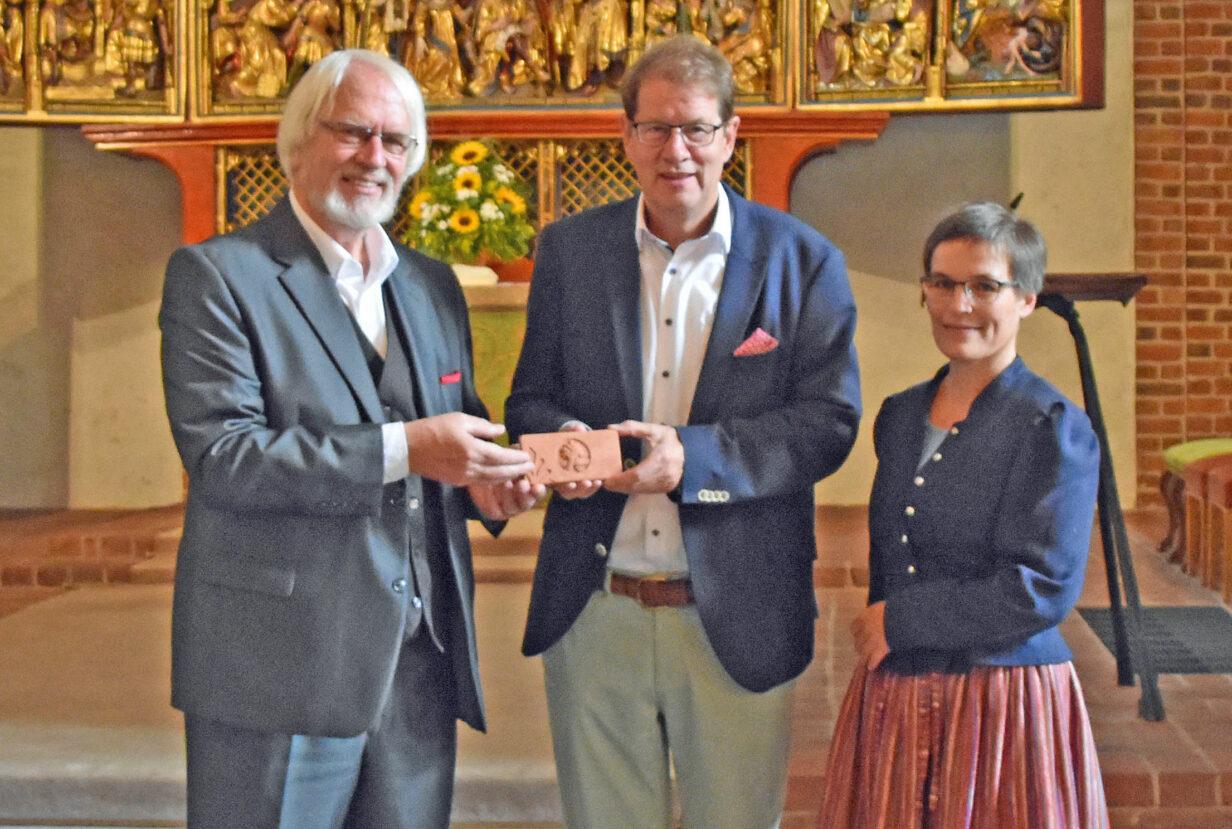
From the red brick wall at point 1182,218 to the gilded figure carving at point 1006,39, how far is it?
1541mm

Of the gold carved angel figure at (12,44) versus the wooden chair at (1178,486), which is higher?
the gold carved angel figure at (12,44)

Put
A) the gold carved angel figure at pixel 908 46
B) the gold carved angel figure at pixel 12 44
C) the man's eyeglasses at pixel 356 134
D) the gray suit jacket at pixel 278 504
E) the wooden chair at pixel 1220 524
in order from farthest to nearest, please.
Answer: the gold carved angel figure at pixel 12 44
the gold carved angel figure at pixel 908 46
the wooden chair at pixel 1220 524
the man's eyeglasses at pixel 356 134
the gray suit jacket at pixel 278 504

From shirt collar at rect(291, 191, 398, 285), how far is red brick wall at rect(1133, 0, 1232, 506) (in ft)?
18.8

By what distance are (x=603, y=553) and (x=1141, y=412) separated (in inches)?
219

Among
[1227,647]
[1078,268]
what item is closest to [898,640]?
[1227,647]

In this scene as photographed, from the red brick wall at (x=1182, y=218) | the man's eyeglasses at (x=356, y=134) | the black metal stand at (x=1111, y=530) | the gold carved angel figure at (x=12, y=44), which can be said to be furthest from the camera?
the red brick wall at (x=1182, y=218)

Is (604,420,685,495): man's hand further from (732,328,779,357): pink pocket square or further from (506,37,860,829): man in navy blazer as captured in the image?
(732,328,779,357): pink pocket square

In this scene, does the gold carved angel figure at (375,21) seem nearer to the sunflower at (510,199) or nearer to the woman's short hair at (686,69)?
the sunflower at (510,199)

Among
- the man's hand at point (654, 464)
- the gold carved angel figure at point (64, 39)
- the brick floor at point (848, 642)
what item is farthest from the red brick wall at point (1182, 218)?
the man's hand at point (654, 464)

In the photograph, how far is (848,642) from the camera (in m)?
4.65

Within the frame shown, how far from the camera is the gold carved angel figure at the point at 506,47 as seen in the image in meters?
6.41

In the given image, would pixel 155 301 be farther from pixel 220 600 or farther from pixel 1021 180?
pixel 220 600

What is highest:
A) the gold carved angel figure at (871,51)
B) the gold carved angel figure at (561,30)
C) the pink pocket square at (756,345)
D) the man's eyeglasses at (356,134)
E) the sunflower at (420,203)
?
the gold carved angel figure at (561,30)

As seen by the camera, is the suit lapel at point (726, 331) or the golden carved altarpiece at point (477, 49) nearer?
the suit lapel at point (726, 331)
